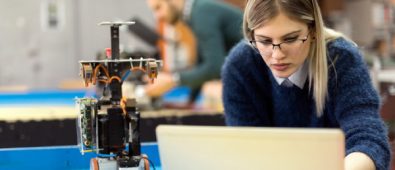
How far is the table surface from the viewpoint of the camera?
1558mm

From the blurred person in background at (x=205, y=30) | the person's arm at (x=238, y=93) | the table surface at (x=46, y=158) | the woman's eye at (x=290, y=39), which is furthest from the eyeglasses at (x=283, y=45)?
the blurred person in background at (x=205, y=30)

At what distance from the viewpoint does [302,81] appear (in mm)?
1582

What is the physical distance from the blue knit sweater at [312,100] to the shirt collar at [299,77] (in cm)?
2

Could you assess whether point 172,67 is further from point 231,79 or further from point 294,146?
point 294,146

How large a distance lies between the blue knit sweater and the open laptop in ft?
1.34

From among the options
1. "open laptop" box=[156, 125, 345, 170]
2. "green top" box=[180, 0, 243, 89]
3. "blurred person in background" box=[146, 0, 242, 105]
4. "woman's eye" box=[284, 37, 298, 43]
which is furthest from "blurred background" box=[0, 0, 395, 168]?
"open laptop" box=[156, 125, 345, 170]

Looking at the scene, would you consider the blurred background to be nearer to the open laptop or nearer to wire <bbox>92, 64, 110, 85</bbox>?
wire <bbox>92, 64, 110, 85</bbox>

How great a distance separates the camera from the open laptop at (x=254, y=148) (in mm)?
921

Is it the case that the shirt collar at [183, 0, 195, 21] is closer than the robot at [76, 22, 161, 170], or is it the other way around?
the robot at [76, 22, 161, 170]

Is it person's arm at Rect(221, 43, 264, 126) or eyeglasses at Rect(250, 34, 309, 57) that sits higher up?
eyeglasses at Rect(250, 34, 309, 57)

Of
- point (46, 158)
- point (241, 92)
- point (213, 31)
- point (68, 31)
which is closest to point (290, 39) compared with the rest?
Answer: point (241, 92)

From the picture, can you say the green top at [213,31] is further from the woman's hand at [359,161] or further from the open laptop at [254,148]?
the open laptop at [254,148]

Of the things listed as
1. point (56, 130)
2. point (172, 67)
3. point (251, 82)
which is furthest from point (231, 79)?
point (172, 67)

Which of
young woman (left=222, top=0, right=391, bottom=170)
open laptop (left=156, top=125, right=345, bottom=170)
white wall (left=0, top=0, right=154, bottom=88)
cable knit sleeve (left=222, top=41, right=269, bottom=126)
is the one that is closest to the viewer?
open laptop (left=156, top=125, right=345, bottom=170)
